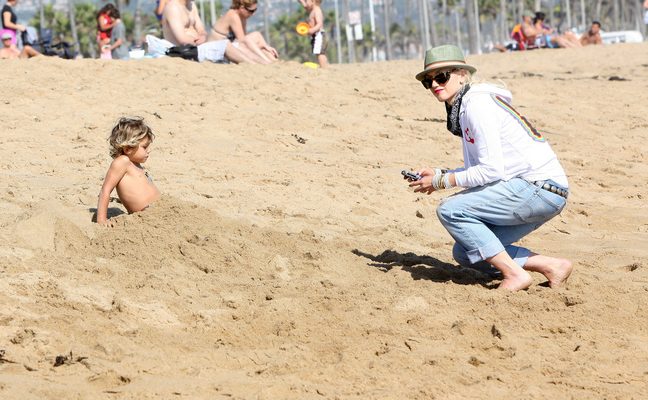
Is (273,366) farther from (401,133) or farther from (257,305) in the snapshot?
(401,133)

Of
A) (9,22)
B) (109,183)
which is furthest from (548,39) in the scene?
(109,183)

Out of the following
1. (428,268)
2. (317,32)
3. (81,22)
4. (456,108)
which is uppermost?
(81,22)

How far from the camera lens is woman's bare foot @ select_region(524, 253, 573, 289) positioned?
16.7 ft

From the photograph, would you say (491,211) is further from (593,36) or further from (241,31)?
(593,36)

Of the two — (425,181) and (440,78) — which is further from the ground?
(440,78)

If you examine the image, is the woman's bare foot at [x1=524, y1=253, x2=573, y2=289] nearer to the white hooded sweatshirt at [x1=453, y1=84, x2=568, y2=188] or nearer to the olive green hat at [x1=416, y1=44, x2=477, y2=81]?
the white hooded sweatshirt at [x1=453, y1=84, x2=568, y2=188]

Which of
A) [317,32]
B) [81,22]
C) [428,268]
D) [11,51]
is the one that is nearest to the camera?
[428,268]

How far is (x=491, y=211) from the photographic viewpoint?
4.96 m

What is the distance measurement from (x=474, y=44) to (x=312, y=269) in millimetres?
33954

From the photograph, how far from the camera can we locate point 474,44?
3812 cm

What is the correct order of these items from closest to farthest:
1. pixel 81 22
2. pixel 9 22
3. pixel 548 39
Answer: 1. pixel 9 22
2. pixel 548 39
3. pixel 81 22

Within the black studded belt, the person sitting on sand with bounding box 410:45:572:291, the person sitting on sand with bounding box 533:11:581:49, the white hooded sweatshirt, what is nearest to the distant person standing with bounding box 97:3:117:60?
the person sitting on sand with bounding box 533:11:581:49

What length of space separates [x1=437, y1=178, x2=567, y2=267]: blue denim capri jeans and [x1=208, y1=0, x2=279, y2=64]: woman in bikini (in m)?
7.51

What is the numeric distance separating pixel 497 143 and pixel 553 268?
0.80 meters
